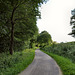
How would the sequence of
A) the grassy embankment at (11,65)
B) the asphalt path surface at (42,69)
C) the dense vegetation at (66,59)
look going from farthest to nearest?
the dense vegetation at (66,59), the asphalt path surface at (42,69), the grassy embankment at (11,65)

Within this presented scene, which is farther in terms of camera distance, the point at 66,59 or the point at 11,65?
the point at 66,59

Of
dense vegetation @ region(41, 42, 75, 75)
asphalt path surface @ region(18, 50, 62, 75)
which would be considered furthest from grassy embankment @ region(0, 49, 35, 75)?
dense vegetation @ region(41, 42, 75, 75)

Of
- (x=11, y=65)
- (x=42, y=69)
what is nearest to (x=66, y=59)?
(x=42, y=69)

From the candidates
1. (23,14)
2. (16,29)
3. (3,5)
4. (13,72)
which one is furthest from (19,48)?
(13,72)

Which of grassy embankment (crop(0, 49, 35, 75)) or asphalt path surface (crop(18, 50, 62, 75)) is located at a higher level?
grassy embankment (crop(0, 49, 35, 75))

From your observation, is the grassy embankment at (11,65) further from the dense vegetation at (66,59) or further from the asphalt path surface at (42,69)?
the dense vegetation at (66,59)

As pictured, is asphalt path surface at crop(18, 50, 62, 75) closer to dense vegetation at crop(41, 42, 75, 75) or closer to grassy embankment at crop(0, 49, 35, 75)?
grassy embankment at crop(0, 49, 35, 75)

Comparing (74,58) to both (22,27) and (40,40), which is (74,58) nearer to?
(22,27)

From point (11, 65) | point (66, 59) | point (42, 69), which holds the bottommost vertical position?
point (66, 59)

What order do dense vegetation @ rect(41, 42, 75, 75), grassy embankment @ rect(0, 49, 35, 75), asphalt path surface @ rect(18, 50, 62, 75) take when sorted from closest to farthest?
grassy embankment @ rect(0, 49, 35, 75)
asphalt path surface @ rect(18, 50, 62, 75)
dense vegetation @ rect(41, 42, 75, 75)

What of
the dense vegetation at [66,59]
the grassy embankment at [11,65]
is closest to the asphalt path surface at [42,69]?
the grassy embankment at [11,65]

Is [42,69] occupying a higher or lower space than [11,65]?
lower

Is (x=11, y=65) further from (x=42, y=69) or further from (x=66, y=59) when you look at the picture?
(x=66, y=59)

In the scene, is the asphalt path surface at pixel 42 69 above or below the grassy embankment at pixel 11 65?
below
